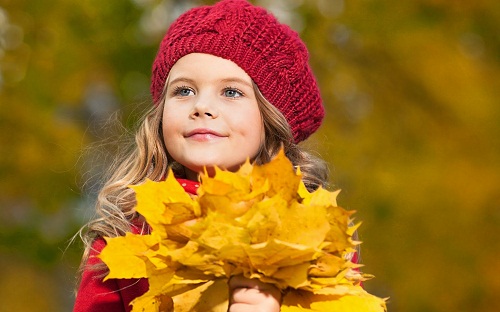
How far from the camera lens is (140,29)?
8.20 m

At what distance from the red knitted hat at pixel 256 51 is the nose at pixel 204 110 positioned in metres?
0.24

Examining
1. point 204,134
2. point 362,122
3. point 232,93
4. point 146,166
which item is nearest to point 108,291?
point 146,166

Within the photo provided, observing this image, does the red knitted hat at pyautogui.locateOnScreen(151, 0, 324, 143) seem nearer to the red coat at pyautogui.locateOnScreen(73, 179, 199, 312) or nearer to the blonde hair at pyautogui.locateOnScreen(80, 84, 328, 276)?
the blonde hair at pyautogui.locateOnScreen(80, 84, 328, 276)

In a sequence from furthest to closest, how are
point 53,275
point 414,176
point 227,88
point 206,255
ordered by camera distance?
point 53,275 → point 414,176 → point 227,88 → point 206,255

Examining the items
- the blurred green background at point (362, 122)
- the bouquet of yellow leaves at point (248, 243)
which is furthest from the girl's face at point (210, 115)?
the blurred green background at point (362, 122)

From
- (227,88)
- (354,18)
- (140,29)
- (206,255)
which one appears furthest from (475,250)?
(206,255)

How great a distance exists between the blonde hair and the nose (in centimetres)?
26

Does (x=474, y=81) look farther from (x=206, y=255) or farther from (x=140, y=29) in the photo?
(x=206, y=255)

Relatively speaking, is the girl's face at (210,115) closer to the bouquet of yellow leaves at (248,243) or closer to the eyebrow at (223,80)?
the eyebrow at (223,80)

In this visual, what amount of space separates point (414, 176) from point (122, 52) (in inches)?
85.2

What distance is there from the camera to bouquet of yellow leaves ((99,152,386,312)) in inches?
113

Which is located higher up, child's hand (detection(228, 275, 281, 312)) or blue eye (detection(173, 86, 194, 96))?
blue eye (detection(173, 86, 194, 96))

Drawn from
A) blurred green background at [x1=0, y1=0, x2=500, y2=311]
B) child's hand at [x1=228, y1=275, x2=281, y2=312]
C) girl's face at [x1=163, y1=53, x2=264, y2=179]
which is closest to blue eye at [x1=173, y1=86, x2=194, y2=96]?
girl's face at [x1=163, y1=53, x2=264, y2=179]

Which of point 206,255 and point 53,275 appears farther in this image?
point 53,275
